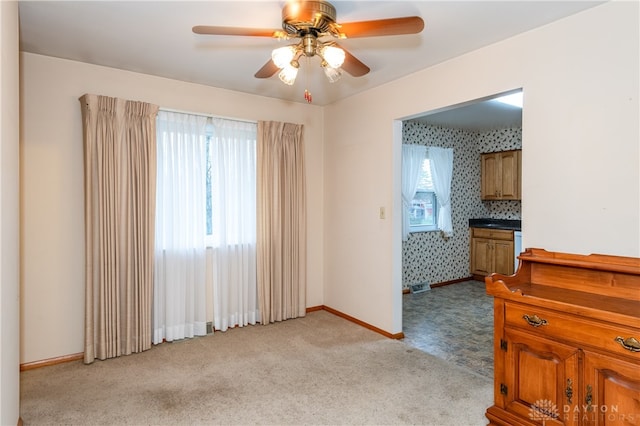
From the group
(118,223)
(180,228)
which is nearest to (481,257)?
(180,228)

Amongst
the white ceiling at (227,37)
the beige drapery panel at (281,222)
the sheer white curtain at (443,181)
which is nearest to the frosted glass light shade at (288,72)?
the white ceiling at (227,37)

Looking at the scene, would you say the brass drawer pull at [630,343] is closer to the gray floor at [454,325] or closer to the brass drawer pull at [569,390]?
the brass drawer pull at [569,390]

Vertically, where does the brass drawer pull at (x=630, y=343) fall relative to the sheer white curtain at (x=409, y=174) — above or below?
below

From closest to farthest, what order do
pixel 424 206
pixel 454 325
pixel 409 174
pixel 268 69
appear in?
pixel 268 69, pixel 454 325, pixel 409 174, pixel 424 206

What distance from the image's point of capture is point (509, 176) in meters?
6.05

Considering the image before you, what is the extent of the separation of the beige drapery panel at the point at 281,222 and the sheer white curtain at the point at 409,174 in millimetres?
1800

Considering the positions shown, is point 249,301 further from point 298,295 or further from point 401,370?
point 401,370

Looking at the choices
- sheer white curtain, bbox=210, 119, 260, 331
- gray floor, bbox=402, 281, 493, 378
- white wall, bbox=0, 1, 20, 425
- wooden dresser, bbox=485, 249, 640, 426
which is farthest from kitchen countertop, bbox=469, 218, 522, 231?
white wall, bbox=0, 1, 20, 425

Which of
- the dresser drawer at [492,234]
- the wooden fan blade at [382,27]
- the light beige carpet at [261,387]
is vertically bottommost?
the light beige carpet at [261,387]

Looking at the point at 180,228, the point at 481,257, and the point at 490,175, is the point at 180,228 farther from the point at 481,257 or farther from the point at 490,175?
the point at 490,175

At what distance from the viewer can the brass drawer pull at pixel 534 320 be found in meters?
1.99

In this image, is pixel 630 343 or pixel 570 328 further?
pixel 570 328

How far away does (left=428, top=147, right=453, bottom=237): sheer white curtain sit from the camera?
5.89 m

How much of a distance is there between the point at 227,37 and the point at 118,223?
6.03 ft
